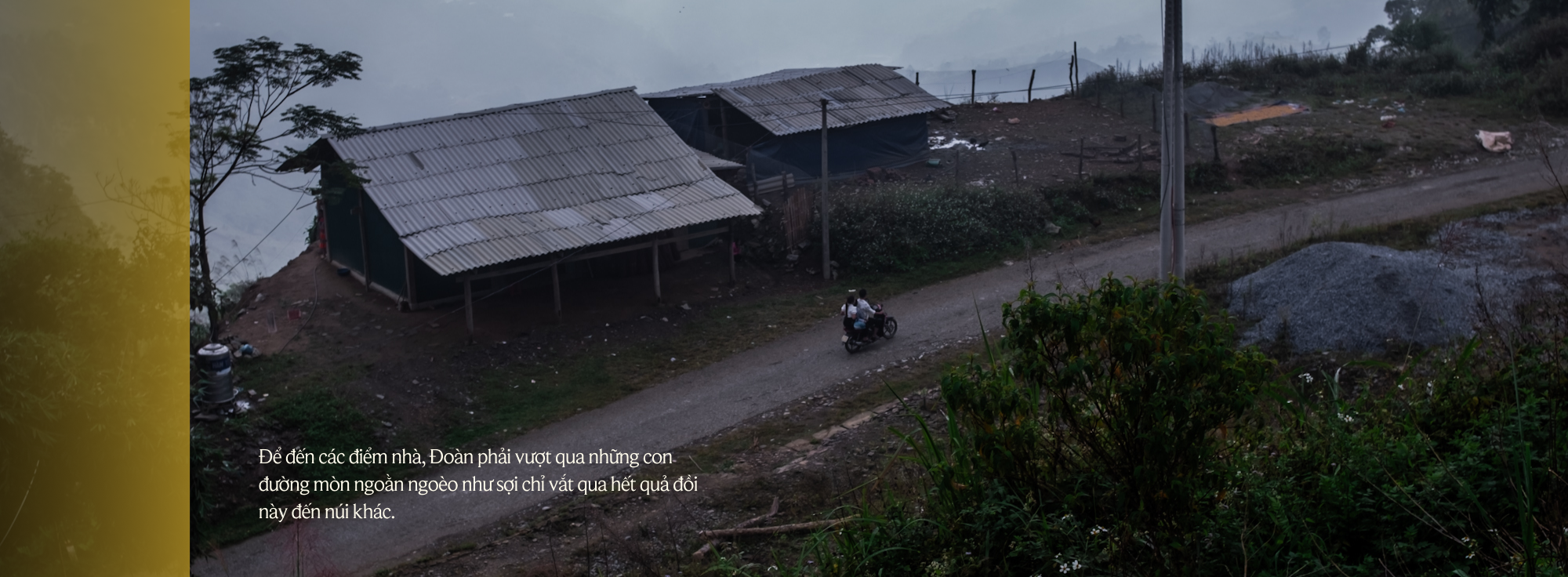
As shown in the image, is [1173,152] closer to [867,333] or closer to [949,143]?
[867,333]

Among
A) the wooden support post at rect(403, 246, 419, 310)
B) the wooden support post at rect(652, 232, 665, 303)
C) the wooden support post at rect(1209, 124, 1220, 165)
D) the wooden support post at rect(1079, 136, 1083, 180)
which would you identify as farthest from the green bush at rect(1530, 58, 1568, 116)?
the wooden support post at rect(403, 246, 419, 310)

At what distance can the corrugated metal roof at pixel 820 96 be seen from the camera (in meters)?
21.0

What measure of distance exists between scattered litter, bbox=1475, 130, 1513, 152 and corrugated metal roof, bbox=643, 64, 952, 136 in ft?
37.6

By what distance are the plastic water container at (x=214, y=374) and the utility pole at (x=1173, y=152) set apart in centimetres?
1077

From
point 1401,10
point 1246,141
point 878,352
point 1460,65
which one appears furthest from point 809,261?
point 1401,10

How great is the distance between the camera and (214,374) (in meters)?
11.1

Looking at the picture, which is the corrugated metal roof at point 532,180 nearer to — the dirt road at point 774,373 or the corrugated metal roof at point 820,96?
the dirt road at point 774,373

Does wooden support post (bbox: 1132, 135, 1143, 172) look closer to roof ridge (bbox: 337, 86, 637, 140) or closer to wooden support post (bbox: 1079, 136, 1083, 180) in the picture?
wooden support post (bbox: 1079, 136, 1083, 180)

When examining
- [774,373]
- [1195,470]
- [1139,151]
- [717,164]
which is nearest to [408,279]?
[774,373]

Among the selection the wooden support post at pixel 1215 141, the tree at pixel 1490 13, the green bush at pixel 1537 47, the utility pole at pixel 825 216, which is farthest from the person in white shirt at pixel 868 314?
the tree at pixel 1490 13

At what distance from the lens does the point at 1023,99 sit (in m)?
28.4

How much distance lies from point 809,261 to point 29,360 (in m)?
13.2

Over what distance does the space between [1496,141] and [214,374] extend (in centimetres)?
2438

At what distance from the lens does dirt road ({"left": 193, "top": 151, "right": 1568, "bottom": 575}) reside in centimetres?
938
